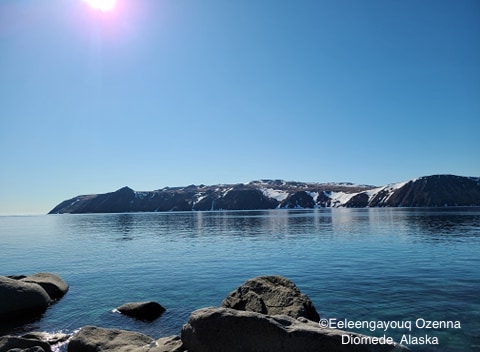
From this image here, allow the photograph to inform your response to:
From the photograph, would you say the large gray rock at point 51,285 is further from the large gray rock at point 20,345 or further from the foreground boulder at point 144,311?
the large gray rock at point 20,345

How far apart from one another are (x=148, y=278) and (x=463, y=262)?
3182 cm

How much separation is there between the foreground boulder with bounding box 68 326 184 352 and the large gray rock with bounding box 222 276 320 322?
162 inches

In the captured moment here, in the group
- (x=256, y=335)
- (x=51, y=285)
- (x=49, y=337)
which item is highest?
(x=256, y=335)

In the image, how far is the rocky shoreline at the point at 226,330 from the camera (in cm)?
1151

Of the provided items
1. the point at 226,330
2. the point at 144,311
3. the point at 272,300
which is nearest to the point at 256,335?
the point at 226,330

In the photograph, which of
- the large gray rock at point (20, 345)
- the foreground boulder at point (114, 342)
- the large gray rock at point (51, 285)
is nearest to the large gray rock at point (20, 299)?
the large gray rock at point (51, 285)

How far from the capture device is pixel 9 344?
14.8 meters

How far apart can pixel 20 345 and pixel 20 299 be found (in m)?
8.94

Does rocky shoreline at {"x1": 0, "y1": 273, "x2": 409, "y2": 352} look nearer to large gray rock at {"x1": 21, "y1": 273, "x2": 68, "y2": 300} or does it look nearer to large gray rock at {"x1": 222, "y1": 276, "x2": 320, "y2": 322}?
large gray rock at {"x1": 222, "y1": 276, "x2": 320, "y2": 322}

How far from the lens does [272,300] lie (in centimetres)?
1816

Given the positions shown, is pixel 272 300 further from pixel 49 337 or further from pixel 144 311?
pixel 49 337

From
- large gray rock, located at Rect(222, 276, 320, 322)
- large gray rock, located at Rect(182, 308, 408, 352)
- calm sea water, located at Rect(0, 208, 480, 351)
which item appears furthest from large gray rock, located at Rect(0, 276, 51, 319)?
large gray rock, located at Rect(182, 308, 408, 352)

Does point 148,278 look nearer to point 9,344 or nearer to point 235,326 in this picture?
point 9,344

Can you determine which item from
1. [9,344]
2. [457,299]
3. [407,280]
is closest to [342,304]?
[457,299]
